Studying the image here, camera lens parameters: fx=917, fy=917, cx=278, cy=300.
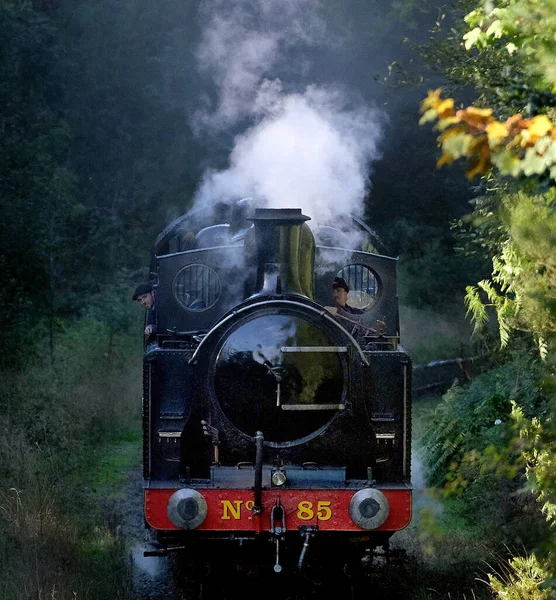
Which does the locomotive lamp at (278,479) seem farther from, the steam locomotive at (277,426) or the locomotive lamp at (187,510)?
the locomotive lamp at (187,510)

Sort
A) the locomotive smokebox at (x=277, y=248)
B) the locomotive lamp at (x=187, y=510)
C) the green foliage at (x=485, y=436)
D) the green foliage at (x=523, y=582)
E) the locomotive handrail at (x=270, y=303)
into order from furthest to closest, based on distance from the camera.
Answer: the green foliage at (x=485, y=436)
the locomotive smokebox at (x=277, y=248)
the locomotive handrail at (x=270, y=303)
the locomotive lamp at (x=187, y=510)
the green foliage at (x=523, y=582)

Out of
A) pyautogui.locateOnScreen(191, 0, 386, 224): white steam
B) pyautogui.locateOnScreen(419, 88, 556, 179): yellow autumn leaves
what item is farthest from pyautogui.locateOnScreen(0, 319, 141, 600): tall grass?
pyautogui.locateOnScreen(419, 88, 556, 179): yellow autumn leaves

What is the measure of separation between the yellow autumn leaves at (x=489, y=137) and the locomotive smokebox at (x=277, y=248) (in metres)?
3.03

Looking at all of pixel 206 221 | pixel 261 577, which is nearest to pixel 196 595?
pixel 261 577

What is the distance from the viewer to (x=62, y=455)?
8.93 m

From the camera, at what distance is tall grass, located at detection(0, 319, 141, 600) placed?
5.80 metres

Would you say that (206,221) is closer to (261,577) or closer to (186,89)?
(261,577)

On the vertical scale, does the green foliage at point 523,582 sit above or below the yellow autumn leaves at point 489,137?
below

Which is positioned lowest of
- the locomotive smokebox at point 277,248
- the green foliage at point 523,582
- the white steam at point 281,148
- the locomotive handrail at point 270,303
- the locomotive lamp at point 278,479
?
the green foliage at point 523,582

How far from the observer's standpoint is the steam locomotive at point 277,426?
5.61 m

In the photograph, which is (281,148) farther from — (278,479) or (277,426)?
(278,479)

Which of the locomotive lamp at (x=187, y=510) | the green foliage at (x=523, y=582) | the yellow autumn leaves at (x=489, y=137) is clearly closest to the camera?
the yellow autumn leaves at (x=489, y=137)

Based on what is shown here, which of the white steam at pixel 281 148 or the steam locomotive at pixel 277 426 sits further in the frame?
the white steam at pixel 281 148

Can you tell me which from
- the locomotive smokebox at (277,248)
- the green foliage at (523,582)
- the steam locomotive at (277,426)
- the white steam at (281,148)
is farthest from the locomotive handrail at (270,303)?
the white steam at (281,148)
